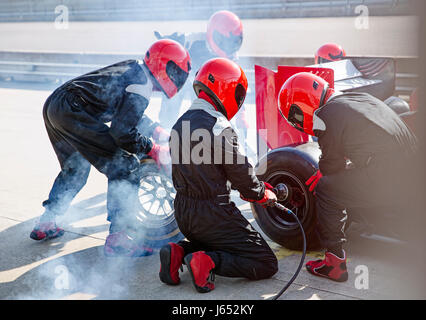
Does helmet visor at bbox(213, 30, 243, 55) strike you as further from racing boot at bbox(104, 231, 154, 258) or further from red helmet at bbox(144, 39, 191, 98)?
racing boot at bbox(104, 231, 154, 258)

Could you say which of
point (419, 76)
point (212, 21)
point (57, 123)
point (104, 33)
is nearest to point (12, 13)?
point (104, 33)

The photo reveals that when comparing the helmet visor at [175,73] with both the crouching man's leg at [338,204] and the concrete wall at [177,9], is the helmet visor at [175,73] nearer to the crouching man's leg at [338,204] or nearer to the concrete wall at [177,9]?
the crouching man's leg at [338,204]

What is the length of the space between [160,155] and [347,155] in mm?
1530

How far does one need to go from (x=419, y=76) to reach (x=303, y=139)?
3.14 meters

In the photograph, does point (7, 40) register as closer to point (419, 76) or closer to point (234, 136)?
point (234, 136)

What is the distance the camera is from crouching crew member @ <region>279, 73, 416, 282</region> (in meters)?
3.26

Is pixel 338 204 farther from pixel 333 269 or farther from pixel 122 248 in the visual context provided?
pixel 122 248

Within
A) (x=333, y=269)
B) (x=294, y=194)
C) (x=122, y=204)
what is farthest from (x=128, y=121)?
(x=333, y=269)

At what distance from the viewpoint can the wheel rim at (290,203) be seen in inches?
149

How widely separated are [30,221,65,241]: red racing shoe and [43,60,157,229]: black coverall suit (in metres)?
0.64

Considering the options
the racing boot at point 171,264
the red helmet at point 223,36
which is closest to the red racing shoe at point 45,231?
the racing boot at point 171,264

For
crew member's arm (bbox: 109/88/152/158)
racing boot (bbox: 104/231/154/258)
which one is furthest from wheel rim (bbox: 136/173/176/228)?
crew member's arm (bbox: 109/88/152/158)

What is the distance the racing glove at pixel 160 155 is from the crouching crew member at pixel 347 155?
1.19 meters

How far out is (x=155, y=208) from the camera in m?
4.41
